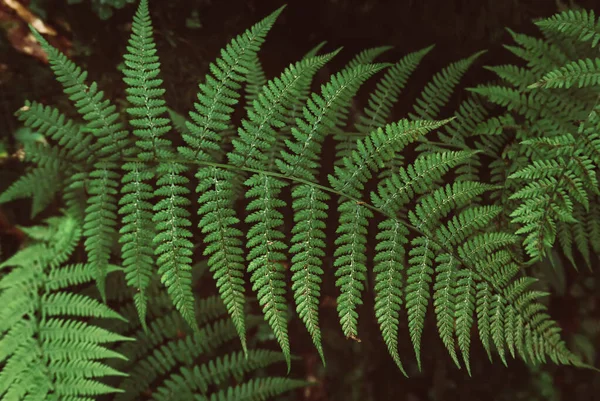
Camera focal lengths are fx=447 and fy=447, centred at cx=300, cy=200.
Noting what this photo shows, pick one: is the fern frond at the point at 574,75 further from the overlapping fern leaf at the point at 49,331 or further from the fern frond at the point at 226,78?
the overlapping fern leaf at the point at 49,331

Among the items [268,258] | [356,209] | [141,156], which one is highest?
[141,156]

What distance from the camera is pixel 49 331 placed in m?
2.37

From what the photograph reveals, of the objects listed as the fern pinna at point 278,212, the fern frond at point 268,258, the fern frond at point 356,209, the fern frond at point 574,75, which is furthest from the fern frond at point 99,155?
the fern frond at point 574,75

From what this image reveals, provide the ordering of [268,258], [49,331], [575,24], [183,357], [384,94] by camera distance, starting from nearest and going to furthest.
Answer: [268,258] < [575,24] < [49,331] < [384,94] < [183,357]

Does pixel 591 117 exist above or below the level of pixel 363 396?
above

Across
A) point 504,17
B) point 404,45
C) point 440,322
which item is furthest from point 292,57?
point 440,322

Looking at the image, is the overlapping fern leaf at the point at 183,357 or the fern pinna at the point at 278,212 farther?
the overlapping fern leaf at the point at 183,357

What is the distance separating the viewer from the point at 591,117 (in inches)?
85.8

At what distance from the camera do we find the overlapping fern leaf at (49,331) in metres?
2.25

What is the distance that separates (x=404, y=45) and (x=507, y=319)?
5.53 ft

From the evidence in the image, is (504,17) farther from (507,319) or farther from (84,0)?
(84,0)

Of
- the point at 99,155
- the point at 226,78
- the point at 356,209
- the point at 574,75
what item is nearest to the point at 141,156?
the point at 99,155

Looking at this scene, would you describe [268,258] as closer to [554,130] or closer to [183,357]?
[183,357]

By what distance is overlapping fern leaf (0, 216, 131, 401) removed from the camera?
2.25m
